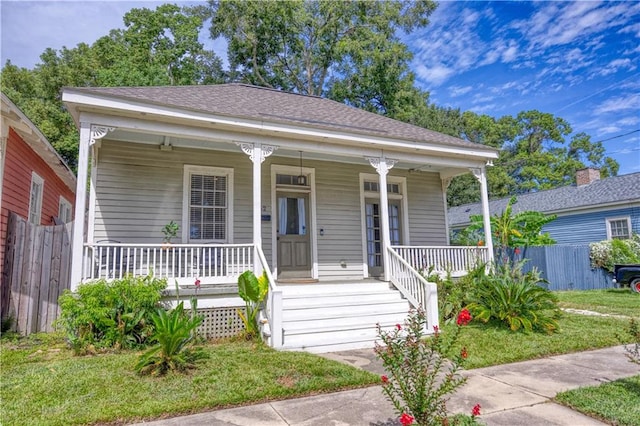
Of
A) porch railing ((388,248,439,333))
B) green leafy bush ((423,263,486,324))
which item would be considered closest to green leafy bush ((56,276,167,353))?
porch railing ((388,248,439,333))

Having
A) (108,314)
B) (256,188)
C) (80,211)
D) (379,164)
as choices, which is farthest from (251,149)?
(108,314)

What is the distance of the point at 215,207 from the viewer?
8.41 meters

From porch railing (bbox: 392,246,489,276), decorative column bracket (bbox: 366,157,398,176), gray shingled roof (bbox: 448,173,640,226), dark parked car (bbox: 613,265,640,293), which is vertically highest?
gray shingled roof (bbox: 448,173,640,226)

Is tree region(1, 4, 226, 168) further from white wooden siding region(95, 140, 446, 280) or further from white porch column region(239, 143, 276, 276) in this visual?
white porch column region(239, 143, 276, 276)

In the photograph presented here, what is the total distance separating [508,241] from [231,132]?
1090 centimetres

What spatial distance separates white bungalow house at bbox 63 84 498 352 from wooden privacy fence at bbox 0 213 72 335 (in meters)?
0.70

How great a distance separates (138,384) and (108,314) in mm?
1937

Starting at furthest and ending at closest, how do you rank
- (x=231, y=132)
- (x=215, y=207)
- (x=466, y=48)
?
(x=466, y=48) → (x=215, y=207) → (x=231, y=132)

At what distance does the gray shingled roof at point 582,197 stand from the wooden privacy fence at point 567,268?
10.6ft

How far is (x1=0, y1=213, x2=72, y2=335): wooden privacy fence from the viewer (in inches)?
253

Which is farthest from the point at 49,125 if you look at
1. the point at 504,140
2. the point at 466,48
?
the point at 504,140

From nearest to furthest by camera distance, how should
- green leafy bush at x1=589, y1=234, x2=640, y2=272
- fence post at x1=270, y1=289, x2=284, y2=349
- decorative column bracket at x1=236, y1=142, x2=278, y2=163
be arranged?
fence post at x1=270, y1=289, x2=284, y2=349
decorative column bracket at x1=236, y1=142, x2=278, y2=163
green leafy bush at x1=589, y1=234, x2=640, y2=272

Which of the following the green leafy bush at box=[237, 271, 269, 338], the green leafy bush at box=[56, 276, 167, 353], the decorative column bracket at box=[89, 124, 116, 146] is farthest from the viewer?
the green leafy bush at box=[237, 271, 269, 338]

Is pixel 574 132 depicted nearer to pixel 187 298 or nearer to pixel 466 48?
pixel 466 48
